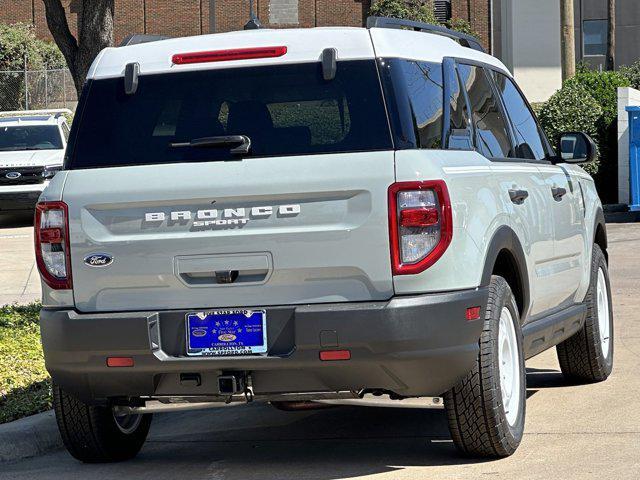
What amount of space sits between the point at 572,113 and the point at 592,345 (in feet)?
53.5

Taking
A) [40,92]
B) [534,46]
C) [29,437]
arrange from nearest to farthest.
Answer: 1. [29,437]
2. [40,92]
3. [534,46]

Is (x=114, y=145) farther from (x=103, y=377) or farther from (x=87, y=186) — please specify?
(x=103, y=377)

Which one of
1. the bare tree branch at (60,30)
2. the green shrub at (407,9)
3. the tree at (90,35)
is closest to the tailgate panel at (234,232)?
the tree at (90,35)

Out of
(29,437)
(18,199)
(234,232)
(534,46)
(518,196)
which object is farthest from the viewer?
(534,46)

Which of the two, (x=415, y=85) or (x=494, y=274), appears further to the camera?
(x=494, y=274)

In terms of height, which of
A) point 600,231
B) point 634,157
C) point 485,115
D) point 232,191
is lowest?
point 634,157

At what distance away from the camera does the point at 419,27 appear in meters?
6.74

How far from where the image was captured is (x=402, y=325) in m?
5.66

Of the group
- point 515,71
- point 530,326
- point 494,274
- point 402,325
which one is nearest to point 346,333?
point 402,325

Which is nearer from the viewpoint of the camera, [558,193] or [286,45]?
[286,45]

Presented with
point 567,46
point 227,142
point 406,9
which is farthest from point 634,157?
point 406,9

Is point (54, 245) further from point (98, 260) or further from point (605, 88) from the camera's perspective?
point (605, 88)

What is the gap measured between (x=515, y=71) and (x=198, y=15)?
580 inches

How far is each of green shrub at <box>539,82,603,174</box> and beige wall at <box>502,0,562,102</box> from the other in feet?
84.3
